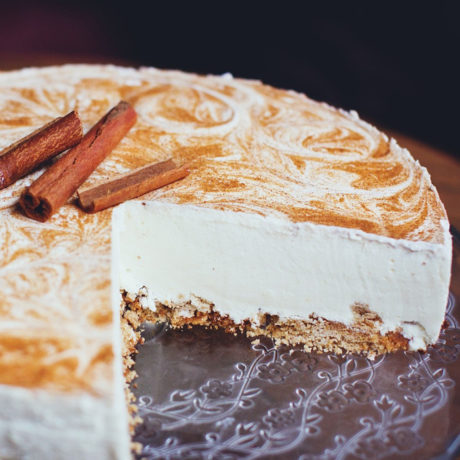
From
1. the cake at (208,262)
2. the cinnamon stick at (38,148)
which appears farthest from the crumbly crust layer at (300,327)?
the cinnamon stick at (38,148)

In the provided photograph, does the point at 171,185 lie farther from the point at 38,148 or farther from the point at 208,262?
the point at 38,148

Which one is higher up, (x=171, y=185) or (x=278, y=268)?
(x=171, y=185)

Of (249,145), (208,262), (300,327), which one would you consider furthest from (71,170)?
(300,327)

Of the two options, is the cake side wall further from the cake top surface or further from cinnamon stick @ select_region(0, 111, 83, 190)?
cinnamon stick @ select_region(0, 111, 83, 190)

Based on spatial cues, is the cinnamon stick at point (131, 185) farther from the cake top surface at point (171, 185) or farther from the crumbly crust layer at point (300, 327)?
the crumbly crust layer at point (300, 327)

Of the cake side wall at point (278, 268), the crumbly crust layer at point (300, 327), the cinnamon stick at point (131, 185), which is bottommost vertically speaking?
the crumbly crust layer at point (300, 327)

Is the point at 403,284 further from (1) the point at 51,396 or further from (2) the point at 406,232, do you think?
(1) the point at 51,396

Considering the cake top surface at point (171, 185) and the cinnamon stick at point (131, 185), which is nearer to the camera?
the cake top surface at point (171, 185)
